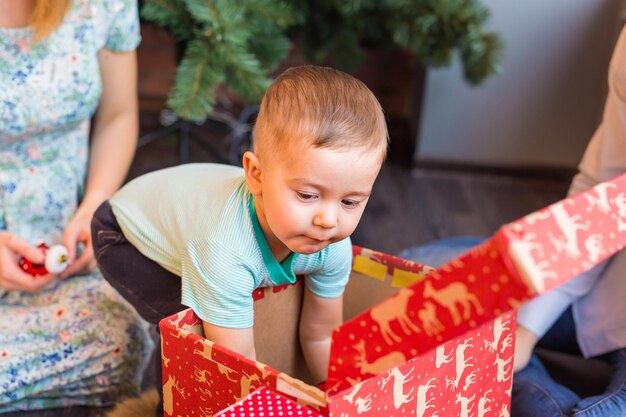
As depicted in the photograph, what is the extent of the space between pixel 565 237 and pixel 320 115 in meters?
0.30

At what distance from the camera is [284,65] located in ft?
8.57

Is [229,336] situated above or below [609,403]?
above

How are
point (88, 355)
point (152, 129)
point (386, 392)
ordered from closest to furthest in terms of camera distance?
point (386, 392)
point (88, 355)
point (152, 129)

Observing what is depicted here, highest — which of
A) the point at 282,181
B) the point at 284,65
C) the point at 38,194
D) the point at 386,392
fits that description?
the point at 282,181

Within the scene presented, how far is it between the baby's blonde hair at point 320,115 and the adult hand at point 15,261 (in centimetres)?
48

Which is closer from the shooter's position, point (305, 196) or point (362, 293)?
point (305, 196)

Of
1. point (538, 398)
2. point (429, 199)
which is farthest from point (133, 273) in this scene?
point (429, 199)

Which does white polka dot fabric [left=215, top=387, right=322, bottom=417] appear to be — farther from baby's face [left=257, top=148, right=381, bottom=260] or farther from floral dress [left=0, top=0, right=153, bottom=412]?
floral dress [left=0, top=0, right=153, bottom=412]

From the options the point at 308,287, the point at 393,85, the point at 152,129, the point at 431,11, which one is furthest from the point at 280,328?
the point at 393,85

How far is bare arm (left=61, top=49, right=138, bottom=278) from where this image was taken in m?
1.25

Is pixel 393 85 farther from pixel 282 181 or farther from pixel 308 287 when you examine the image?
pixel 282 181

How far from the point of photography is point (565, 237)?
0.62 m

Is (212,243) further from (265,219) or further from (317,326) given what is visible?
(317,326)

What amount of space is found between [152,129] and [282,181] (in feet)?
5.70
